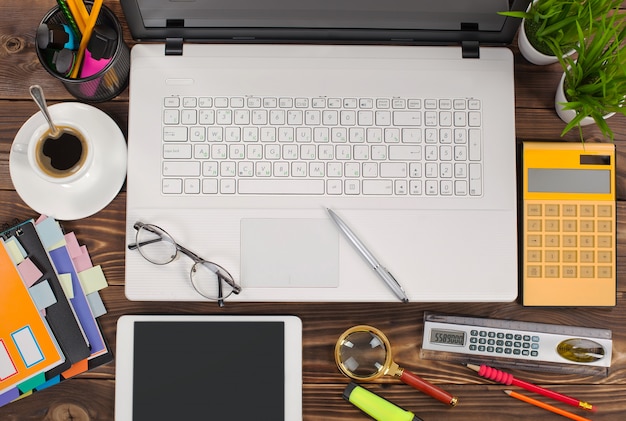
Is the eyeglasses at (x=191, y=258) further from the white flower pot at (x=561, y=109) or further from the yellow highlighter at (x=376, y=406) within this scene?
the white flower pot at (x=561, y=109)

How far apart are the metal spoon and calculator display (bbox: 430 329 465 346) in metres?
0.60

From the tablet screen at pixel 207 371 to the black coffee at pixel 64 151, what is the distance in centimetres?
24

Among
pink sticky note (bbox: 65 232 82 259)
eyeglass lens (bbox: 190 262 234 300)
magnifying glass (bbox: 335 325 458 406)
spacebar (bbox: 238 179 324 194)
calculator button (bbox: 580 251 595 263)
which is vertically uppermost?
spacebar (bbox: 238 179 324 194)

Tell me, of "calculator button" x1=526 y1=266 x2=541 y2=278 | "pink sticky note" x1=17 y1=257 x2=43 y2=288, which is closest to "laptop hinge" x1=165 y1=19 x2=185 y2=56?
"pink sticky note" x1=17 y1=257 x2=43 y2=288

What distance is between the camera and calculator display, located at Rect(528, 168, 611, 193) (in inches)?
33.4

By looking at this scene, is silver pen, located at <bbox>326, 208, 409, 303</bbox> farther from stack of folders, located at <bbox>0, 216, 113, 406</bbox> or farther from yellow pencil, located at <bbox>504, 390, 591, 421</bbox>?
stack of folders, located at <bbox>0, 216, 113, 406</bbox>

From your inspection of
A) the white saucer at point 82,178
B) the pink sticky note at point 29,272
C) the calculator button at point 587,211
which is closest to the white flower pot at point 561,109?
the calculator button at point 587,211

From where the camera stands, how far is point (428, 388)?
0.86 meters

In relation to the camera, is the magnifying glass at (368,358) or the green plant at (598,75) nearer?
the green plant at (598,75)

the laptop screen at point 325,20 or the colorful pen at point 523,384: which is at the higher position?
the laptop screen at point 325,20

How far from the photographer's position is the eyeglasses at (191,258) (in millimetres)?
804

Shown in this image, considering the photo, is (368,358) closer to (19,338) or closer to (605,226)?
(605,226)

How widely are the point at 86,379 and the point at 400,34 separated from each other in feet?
2.24

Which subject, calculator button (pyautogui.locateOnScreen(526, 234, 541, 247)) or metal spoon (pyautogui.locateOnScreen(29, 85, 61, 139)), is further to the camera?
calculator button (pyautogui.locateOnScreen(526, 234, 541, 247))
